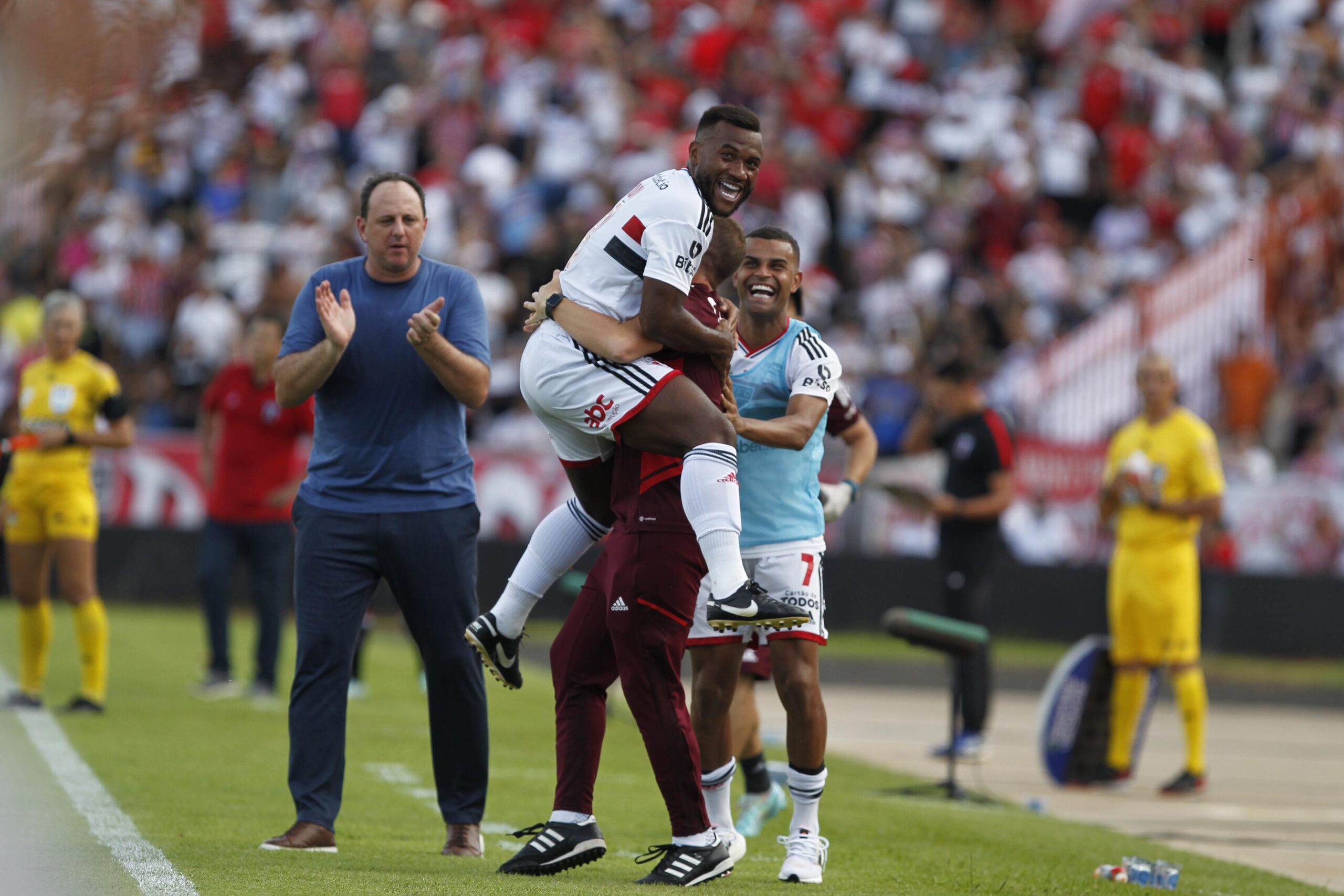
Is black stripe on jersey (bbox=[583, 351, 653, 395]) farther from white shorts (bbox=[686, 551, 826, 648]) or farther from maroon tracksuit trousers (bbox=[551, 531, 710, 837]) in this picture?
white shorts (bbox=[686, 551, 826, 648])

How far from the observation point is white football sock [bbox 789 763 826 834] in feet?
20.8

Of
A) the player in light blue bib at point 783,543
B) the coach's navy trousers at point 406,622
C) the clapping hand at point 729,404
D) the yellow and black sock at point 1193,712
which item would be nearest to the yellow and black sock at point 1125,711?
the yellow and black sock at point 1193,712

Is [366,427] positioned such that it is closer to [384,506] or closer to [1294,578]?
[384,506]

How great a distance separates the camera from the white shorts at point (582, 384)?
5809mm

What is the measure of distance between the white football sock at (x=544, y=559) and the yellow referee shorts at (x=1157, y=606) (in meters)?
5.70

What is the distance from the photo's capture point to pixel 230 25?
478 cm

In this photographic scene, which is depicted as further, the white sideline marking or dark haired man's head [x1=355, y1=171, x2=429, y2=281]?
dark haired man's head [x1=355, y1=171, x2=429, y2=281]

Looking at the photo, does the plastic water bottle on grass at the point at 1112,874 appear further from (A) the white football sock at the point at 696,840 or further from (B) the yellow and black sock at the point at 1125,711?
(B) the yellow and black sock at the point at 1125,711

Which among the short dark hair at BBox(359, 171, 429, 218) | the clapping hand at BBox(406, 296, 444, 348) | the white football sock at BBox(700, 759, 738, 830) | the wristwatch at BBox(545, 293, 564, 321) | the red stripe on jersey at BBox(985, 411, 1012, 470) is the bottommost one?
the white football sock at BBox(700, 759, 738, 830)

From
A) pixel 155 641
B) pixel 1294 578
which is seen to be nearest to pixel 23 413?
pixel 155 641

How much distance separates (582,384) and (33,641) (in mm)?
6765

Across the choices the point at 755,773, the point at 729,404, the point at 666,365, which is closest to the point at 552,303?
the point at 666,365

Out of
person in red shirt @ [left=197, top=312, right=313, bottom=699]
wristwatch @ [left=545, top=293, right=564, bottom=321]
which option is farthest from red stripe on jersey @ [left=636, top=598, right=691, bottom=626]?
person in red shirt @ [left=197, top=312, right=313, bottom=699]

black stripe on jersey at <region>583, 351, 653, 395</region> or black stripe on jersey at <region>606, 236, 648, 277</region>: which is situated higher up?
black stripe on jersey at <region>606, 236, 648, 277</region>
